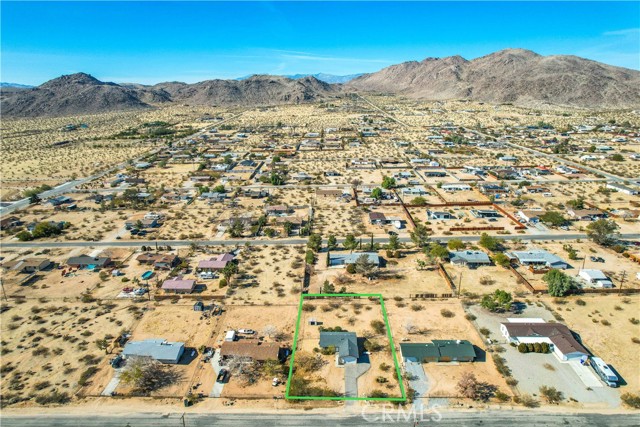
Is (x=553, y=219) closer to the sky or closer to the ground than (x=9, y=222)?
closer to the ground

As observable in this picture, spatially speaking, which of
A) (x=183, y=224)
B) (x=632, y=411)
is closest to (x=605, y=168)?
(x=632, y=411)

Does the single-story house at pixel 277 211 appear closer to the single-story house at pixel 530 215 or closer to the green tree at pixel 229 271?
the green tree at pixel 229 271

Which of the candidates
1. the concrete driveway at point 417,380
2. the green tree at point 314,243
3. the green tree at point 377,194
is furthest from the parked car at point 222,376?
the green tree at point 377,194

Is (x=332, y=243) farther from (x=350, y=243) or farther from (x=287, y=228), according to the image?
(x=287, y=228)

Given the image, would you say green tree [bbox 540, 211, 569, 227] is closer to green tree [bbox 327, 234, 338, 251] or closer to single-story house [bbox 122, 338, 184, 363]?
green tree [bbox 327, 234, 338, 251]

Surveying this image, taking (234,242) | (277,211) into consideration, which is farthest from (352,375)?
(277,211)

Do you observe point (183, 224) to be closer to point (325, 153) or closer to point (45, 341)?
point (45, 341)
